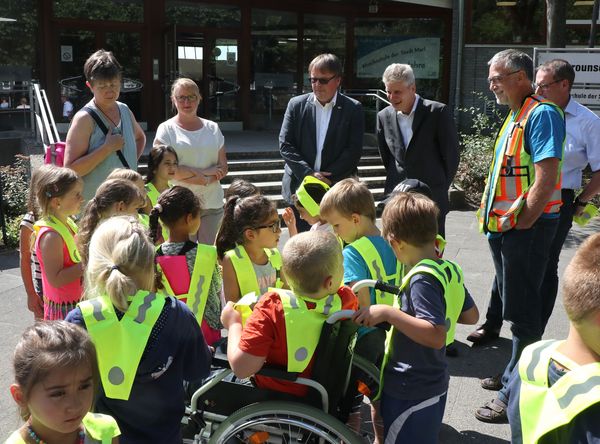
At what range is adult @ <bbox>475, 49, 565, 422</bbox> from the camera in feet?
12.1

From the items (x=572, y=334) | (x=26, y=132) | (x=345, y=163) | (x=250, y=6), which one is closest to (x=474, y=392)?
(x=345, y=163)

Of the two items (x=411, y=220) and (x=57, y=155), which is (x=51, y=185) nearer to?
(x=57, y=155)

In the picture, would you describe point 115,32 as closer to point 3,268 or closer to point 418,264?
point 3,268

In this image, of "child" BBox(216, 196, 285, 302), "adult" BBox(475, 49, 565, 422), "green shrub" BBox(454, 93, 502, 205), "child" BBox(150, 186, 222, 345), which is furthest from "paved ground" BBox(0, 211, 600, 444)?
"green shrub" BBox(454, 93, 502, 205)

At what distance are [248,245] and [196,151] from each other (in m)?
1.93

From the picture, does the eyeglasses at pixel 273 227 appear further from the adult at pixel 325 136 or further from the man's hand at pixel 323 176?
the adult at pixel 325 136

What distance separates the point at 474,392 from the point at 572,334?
2.60 metres

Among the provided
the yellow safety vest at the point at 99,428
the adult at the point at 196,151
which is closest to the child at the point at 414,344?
the yellow safety vest at the point at 99,428

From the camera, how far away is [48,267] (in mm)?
3418

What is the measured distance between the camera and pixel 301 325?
2738mm

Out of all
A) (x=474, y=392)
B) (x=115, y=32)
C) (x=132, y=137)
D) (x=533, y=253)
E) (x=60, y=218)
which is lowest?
(x=474, y=392)

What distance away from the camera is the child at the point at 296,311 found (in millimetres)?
2686

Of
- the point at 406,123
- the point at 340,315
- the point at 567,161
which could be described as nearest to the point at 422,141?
the point at 406,123

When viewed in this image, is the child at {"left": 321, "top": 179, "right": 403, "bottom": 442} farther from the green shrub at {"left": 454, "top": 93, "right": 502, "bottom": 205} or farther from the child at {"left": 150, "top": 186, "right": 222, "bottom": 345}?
the green shrub at {"left": 454, "top": 93, "right": 502, "bottom": 205}
